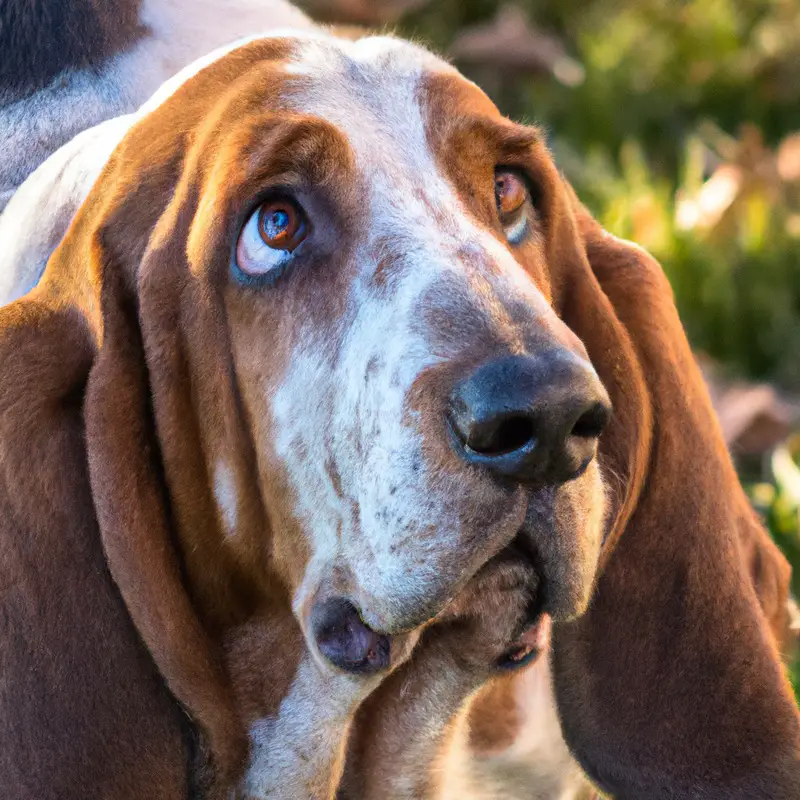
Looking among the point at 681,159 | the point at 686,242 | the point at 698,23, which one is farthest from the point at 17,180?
the point at 698,23

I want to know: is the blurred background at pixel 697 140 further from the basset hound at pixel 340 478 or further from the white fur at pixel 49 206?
the white fur at pixel 49 206

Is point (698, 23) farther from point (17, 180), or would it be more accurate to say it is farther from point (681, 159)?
point (17, 180)

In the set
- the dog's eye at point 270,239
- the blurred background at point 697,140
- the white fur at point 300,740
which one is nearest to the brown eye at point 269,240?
the dog's eye at point 270,239

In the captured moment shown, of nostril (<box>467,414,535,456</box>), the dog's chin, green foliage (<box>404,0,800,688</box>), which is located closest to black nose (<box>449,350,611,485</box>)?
nostril (<box>467,414,535,456</box>)

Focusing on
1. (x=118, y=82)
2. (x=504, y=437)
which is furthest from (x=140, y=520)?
(x=118, y=82)

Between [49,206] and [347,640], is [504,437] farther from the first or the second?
[49,206]

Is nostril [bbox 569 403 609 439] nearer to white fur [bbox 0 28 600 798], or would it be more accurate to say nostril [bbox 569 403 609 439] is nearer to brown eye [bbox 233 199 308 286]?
white fur [bbox 0 28 600 798]

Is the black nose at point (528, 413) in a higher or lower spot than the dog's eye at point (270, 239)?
lower
